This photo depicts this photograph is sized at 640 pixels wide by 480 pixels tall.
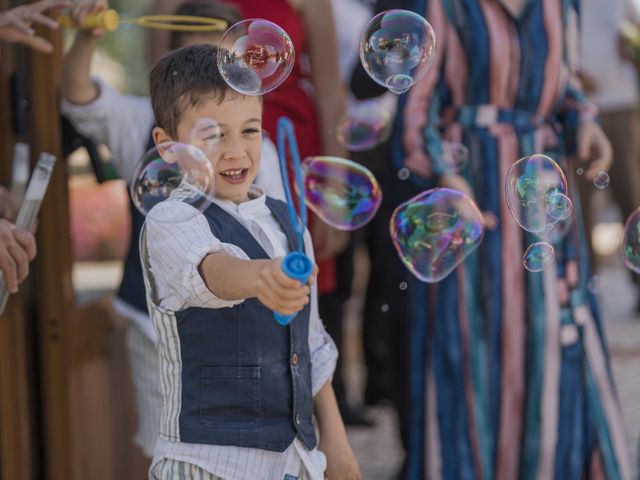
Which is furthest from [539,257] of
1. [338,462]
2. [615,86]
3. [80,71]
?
[615,86]

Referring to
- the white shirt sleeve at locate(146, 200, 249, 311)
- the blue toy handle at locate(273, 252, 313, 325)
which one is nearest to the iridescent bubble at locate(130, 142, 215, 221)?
the white shirt sleeve at locate(146, 200, 249, 311)

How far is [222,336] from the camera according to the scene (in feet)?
6.15

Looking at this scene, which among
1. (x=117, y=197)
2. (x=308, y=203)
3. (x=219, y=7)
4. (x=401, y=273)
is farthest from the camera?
(x=117, y=197)

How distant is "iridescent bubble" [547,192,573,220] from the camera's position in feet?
8.00

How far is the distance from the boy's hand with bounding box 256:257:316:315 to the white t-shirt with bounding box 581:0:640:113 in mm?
4448

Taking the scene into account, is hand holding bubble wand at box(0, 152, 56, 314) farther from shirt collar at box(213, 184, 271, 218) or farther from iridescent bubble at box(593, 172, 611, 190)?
iridescent bubble at box(593, 172, 611, 190)

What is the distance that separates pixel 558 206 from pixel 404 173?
0.67m

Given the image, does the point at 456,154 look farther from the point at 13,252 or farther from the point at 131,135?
the point at 13,252

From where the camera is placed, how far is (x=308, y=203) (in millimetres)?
2523

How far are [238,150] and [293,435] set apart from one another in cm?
51

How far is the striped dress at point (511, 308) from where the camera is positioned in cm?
294

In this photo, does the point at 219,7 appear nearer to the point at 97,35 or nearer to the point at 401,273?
the point at 97,35

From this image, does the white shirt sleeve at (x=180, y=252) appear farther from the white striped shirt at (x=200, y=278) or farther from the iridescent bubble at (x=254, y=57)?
the iridescent bubble at (x=254, y=57)

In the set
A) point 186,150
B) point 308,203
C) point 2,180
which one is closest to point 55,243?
point 2,180
